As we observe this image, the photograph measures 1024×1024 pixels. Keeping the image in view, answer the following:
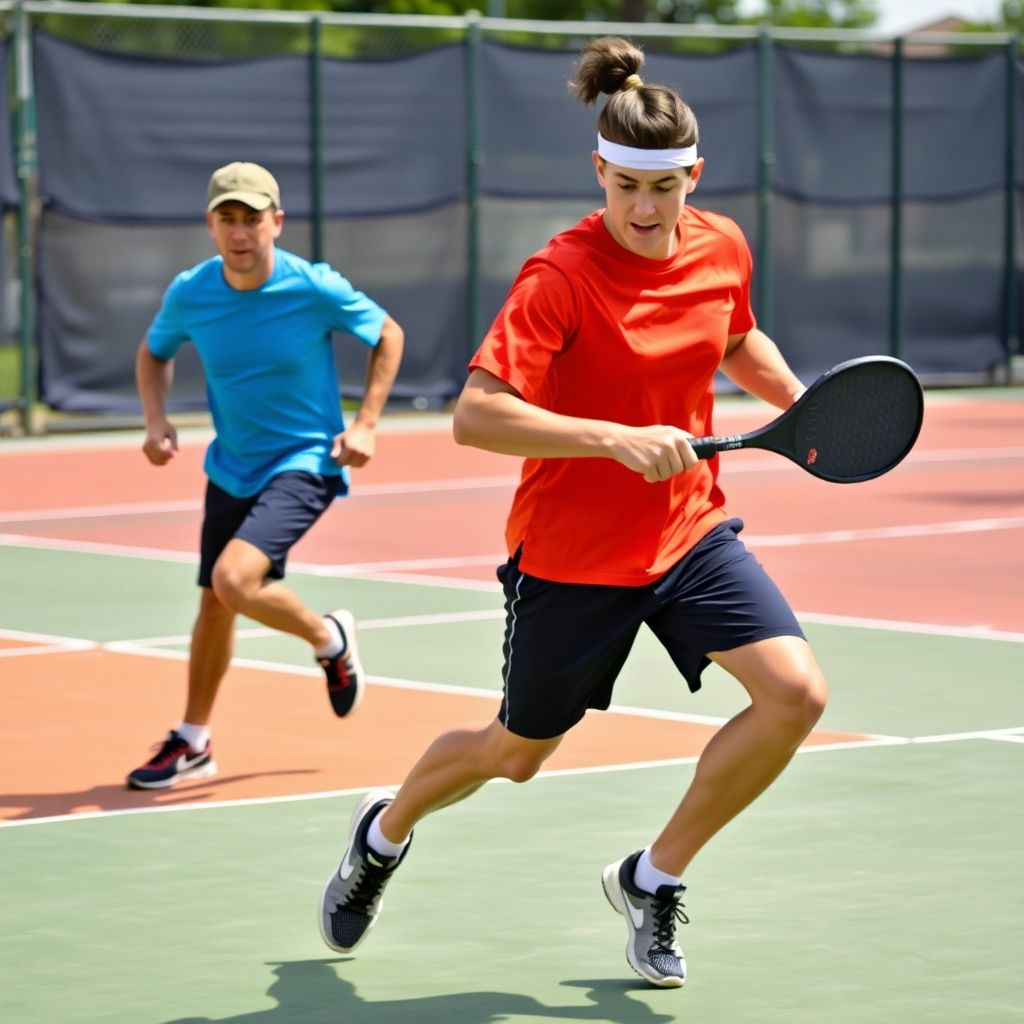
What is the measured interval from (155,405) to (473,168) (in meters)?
13.0

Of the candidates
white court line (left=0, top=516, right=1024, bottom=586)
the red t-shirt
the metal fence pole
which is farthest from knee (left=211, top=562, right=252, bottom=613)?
the metal fence pole

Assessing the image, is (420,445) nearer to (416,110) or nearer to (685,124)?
(416,110)

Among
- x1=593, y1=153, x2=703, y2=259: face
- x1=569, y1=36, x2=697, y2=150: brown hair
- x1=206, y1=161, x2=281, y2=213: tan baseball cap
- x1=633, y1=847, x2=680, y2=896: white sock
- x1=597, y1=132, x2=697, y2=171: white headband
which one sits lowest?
x1=633, y1=847, x2=680, y2=896: white sock

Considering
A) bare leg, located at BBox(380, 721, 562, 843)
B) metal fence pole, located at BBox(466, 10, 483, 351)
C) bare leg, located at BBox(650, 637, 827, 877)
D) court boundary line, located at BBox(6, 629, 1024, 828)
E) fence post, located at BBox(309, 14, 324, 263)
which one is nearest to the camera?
bare leg, located at BBox(650, 637, 827, 877)

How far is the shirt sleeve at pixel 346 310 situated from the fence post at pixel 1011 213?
16406 mm

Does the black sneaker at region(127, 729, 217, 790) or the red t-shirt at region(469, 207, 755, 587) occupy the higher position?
the red t-shirt at region(469, 207, 755, 587)

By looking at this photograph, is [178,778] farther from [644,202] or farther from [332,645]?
[644,202]

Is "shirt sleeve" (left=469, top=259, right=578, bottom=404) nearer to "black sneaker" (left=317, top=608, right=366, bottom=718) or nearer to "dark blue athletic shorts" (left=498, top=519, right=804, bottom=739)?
"dark blue athletic shorts" (left=498, top=519, right=804, bottom=739)

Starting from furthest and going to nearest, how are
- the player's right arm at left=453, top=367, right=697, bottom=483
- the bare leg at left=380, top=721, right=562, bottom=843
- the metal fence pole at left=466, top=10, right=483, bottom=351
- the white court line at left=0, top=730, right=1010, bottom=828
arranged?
the metal fence pole at left=466, top=10, right=483, bottom=351
the white court line at left=0, top=730, right=1010, bottom=828
the bare leg at left=380, top=721, right=562, bottom=843
the player's right arm at left=453, top=367, right=697, bottom=483

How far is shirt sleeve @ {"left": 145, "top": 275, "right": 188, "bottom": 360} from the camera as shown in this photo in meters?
7.50

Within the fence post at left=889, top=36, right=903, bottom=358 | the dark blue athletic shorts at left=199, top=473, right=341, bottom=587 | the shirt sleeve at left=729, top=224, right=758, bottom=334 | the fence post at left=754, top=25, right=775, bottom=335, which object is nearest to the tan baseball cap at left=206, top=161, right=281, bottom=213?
the dark blue athletic shorts at left=199, top=473, right=341, bottom=587

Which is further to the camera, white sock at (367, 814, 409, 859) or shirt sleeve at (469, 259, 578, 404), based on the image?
white sock at (367, 814, 409, 859)

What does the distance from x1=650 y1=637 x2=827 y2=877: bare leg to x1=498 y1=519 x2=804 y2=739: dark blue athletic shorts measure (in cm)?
7

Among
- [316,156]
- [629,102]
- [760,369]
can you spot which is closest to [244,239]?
[760,369]
